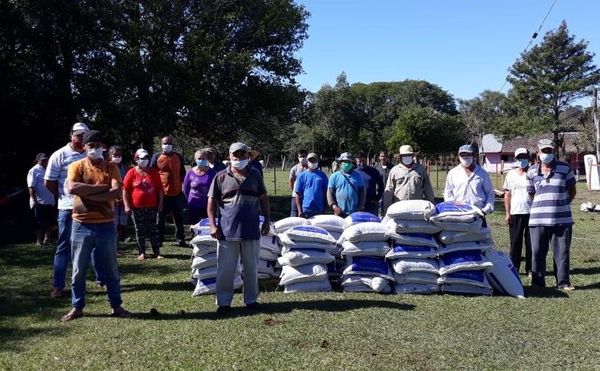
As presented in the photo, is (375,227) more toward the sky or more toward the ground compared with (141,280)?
more toward the sky

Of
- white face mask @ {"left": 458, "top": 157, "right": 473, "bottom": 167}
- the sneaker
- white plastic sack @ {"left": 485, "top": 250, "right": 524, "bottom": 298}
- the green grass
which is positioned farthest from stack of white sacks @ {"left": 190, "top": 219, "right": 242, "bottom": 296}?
the sneaker

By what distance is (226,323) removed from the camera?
6566 millimetres

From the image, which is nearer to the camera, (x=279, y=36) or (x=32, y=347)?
(x=32, y=347)

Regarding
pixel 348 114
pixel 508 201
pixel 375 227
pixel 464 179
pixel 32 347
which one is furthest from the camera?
pixel 348 114

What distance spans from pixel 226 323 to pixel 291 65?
801 inches

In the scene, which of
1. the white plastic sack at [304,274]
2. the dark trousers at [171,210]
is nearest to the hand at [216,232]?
the white plastic sack at [304,274]

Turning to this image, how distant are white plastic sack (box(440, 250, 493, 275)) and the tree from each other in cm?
4521

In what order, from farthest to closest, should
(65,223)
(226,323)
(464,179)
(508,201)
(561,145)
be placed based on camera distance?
(561,145) < (508,201) < (464,179) < (65,223) < (226,323)

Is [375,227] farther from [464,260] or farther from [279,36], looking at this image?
[279,36]

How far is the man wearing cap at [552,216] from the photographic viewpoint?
8.55 m

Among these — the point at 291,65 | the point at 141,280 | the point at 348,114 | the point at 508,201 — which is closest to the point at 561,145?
the point at 348,114

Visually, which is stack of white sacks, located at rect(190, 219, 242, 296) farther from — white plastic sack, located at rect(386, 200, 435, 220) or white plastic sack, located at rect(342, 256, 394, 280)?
white plastic sack, located at rect(386, 200, 435, 220)

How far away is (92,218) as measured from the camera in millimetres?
6742

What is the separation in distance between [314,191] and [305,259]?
228 centimetres
